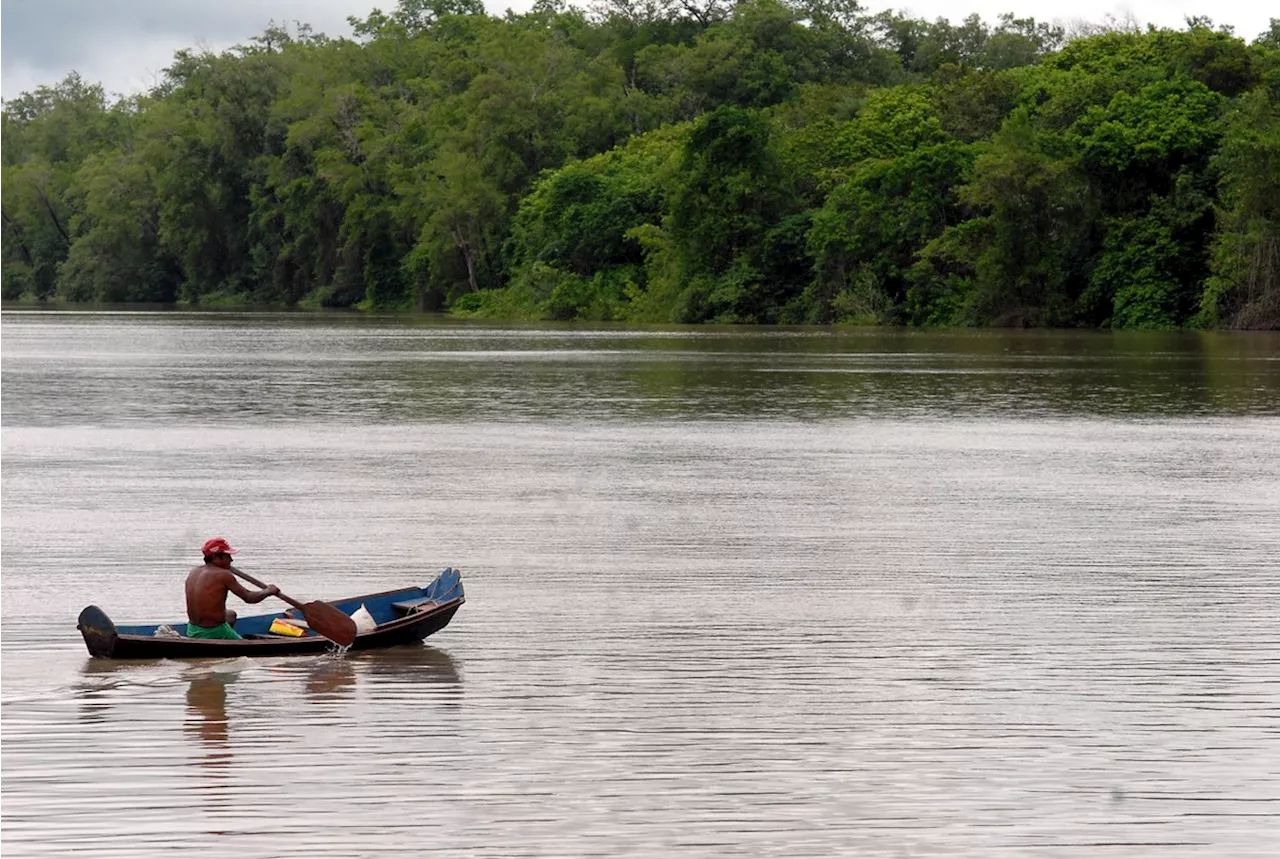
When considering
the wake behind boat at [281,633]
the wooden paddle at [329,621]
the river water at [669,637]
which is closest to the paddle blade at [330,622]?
the wooden paddle at [329,621]

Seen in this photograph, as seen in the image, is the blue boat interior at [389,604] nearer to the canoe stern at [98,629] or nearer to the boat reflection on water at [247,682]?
the boat reflection on water at [247,682]

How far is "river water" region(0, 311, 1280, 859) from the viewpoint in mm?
9945

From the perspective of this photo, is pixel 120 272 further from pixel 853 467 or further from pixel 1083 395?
pixel 853 467

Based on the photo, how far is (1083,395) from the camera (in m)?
42.0

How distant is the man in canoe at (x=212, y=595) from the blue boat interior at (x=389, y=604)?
357 mm

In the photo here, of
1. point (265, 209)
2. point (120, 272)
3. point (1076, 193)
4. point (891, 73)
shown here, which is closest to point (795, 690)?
point (1076, 193)

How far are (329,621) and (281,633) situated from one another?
56 centimetres

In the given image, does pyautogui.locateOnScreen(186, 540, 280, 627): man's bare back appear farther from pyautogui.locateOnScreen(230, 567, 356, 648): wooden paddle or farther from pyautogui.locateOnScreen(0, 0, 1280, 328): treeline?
pyautogui.locateOnScreen(0, 0, 1280, 328): treeline

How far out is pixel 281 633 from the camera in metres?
13.9

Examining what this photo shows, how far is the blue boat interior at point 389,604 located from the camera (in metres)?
14.1

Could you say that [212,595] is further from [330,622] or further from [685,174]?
[685,174]

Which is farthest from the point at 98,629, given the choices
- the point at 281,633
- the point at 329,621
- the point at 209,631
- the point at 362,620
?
the point at 362,620

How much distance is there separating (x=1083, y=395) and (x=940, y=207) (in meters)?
41.9

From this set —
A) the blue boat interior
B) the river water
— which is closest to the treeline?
the river water
